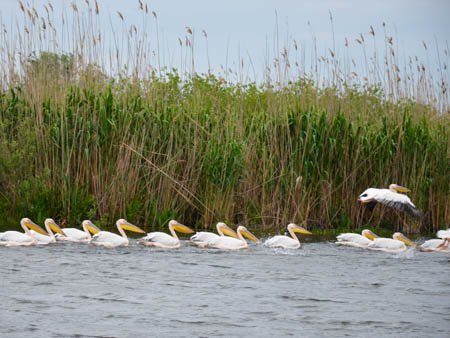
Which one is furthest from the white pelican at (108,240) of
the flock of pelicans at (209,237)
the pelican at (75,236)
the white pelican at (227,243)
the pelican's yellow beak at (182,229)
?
the white pelican at (227,243)

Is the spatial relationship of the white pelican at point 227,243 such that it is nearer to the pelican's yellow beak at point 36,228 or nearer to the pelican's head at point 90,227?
the pelican's head at point 90,227

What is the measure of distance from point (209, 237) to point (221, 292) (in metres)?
3.11

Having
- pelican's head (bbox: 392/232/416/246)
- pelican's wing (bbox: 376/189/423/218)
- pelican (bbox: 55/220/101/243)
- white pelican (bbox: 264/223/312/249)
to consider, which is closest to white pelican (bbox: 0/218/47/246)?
pelican (bbox: 55/220/101/243)

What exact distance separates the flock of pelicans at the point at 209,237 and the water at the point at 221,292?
14 cm

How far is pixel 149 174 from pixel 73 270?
13.9ft

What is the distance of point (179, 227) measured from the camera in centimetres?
1480

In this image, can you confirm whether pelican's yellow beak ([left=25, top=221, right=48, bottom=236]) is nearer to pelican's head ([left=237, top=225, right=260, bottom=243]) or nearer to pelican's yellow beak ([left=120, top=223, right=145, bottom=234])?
pelican's yellow beak ([left=120, top=223, right=145, bottom=234])

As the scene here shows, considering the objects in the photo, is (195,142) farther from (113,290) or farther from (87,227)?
(113,290)

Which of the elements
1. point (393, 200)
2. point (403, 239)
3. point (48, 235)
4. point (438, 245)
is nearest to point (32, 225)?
point (48, 235)

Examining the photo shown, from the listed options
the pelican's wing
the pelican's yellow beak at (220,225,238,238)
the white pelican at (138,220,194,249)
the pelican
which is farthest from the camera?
the pelican's yellow beak at (220,225,238,238)

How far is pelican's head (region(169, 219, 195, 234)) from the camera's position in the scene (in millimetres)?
14680

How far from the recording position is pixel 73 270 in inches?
464

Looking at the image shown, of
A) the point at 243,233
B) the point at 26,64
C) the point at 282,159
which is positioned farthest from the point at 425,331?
the point at 26,64

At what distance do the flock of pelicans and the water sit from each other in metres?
0.14
